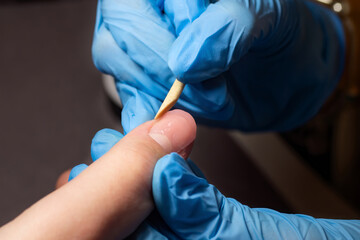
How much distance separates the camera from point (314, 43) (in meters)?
1.03

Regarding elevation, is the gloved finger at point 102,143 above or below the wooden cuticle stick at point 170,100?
below

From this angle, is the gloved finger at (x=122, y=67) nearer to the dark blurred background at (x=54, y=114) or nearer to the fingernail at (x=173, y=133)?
the fingernail at (x=173, y=133)

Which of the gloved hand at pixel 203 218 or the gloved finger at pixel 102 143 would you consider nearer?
the gloved hand at pixel 203 218

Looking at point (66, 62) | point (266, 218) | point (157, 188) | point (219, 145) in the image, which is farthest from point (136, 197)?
point (66, 62)

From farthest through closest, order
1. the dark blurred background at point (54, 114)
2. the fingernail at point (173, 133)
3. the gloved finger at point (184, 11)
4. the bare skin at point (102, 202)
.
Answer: the dark blurred background at point (54, 114) < the gloved finger at point (184, 11) < the fingernail at point (173, 133) < the bare skin at point (102, 202)

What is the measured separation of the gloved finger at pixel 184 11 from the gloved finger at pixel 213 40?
1.1 inches

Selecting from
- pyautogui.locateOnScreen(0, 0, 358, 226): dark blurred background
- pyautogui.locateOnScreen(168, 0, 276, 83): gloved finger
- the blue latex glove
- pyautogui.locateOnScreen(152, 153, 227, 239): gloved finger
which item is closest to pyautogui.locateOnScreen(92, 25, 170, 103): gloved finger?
the blue latex glove

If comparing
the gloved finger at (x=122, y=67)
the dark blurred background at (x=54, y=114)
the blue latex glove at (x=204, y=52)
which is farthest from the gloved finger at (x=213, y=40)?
the dark blurred background at (x=54, y=114)

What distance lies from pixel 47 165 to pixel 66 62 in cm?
63

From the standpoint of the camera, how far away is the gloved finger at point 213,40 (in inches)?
25.5

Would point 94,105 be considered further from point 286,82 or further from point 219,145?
point 286,82

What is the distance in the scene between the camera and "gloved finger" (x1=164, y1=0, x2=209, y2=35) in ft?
2.33

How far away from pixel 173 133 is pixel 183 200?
0.39ft

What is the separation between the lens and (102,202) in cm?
50
